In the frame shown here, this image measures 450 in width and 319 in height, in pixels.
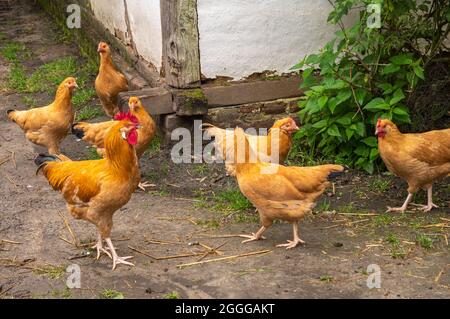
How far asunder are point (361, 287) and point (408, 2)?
3.03 meters

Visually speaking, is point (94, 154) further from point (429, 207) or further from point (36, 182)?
point (429, 207)

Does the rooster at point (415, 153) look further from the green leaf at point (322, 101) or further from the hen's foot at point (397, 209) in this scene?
the green leaf at point (322, 101)

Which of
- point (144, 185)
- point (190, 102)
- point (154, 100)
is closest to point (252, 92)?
point (190, 102)

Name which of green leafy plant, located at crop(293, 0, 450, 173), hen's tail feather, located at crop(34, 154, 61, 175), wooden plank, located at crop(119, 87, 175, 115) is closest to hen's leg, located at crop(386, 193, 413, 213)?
green leafy plant, located at crop(293, 0, 450, 173)

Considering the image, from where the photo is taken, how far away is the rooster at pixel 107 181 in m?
5.52

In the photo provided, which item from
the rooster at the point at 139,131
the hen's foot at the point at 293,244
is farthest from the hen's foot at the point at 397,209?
the rooster at the point at 139,131

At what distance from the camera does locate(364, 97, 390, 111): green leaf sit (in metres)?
7.11

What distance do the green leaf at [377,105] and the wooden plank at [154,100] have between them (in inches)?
84.3

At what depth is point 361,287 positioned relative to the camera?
5227 mm

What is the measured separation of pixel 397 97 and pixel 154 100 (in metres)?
2.57

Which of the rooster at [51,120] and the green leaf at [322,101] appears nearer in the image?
the green leaf at [322,101]

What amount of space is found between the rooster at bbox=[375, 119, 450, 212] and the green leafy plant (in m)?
0.60

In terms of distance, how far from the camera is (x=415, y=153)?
6.44 meters
